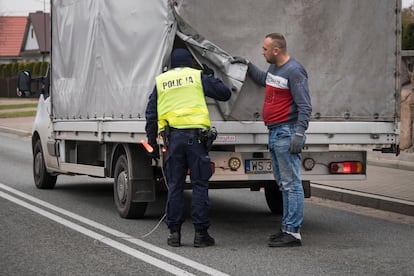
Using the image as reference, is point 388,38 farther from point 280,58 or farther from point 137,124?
point 137,124

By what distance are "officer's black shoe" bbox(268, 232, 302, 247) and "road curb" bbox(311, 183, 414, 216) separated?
2.74m

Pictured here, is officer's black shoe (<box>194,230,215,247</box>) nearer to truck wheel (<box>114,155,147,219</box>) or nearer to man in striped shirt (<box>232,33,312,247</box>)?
man in striped shirt (<box>232,33,312,247</box>)

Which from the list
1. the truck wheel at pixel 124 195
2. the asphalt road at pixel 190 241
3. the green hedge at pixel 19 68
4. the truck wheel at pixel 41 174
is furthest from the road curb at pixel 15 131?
the green hedge at pixel 19 68

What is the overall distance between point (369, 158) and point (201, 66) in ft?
24.9

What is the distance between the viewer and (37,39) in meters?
80.9

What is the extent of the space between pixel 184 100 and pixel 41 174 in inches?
224

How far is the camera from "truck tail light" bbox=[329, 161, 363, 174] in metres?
9.02

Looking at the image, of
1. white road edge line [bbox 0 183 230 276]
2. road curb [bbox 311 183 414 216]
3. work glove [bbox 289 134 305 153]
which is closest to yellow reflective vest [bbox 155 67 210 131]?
work glove [bbox 289 134 305 153]

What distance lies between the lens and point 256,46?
8812mm

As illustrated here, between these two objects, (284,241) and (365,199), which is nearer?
(284,241)

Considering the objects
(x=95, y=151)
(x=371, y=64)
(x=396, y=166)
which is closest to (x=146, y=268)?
(x=371, y=64)

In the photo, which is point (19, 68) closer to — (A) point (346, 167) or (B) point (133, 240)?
(A) point (346, 167)

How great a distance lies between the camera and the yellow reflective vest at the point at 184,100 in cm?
805

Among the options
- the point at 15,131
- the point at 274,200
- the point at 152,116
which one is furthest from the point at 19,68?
the point at 152,116
